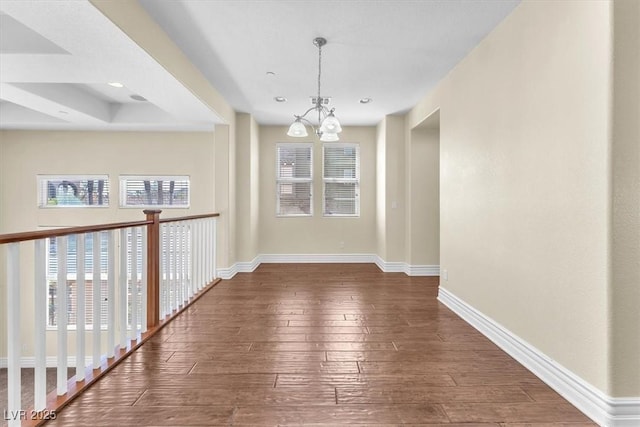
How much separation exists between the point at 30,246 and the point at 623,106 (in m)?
7.68

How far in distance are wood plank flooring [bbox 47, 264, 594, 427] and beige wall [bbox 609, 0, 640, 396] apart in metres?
0.37

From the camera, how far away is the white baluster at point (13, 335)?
148 centimetres

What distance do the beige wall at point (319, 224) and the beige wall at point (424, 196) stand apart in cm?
118

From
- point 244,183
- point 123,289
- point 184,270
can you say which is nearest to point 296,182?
point 244,183

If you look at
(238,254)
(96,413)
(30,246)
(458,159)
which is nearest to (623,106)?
(458,159)

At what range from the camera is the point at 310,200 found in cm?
607

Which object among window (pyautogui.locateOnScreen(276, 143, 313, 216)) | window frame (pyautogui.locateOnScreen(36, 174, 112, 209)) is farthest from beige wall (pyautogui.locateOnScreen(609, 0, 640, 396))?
window frame (pyautogui.locateOnScreen(36, 174, 112, 209))

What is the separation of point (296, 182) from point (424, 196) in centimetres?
237

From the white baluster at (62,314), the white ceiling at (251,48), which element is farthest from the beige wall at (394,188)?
the white baluster at (62,314)

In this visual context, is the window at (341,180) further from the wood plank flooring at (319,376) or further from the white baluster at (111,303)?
the white baluster at (111,303)

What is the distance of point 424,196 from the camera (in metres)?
4.90

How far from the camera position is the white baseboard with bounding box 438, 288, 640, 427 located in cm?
155

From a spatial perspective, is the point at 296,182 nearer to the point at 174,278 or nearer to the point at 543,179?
the point at 174,278

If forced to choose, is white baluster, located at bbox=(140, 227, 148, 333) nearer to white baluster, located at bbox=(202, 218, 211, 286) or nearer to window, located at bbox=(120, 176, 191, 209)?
white baluster, located at bbox=(202, 218, 211, 286)
